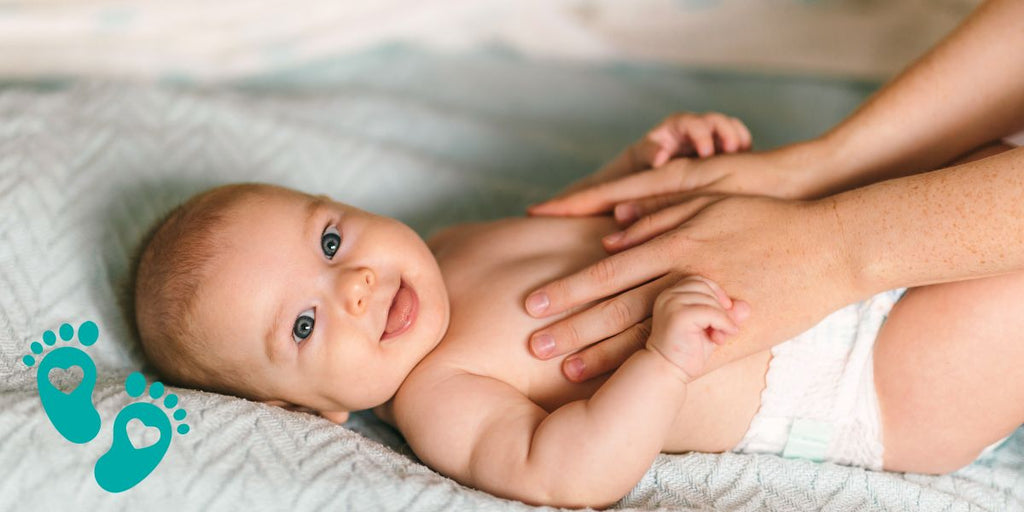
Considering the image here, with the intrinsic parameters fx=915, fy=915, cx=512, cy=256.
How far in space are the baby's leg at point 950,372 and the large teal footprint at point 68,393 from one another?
1.00 m

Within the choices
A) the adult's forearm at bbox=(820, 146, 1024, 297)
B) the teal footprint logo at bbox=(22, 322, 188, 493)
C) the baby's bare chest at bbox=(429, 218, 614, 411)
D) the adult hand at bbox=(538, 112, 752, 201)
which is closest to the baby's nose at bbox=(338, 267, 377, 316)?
the baby's bare chest at bbox=(429, 218, 614, 411)

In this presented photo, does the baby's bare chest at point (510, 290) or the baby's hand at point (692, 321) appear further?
the baby's bare chest at point (510, 290)

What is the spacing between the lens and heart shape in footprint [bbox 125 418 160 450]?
103 centimetres

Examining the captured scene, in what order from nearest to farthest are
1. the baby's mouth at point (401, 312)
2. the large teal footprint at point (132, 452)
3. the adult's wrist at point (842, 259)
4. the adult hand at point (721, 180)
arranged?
the large teal footprint at point (132, 452), the adult's wrist at point (842, 259), the baby's mouth at point (401, 312), the adult hand at point (721, 180)

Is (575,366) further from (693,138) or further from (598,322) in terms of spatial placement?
(693,138)

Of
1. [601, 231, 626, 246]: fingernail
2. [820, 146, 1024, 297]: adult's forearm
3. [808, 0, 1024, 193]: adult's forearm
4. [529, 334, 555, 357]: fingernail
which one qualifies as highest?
[808, 0, 1024, 193]: adult's forearm

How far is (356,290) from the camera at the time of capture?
118 cm

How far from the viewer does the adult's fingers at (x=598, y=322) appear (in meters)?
1.18

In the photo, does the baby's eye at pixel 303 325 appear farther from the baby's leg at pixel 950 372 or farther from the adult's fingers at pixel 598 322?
the baby's leg at pixel 950 372

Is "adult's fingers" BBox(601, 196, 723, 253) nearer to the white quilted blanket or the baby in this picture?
the baby

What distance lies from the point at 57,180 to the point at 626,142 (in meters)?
1.10

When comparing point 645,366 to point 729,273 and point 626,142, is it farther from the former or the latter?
point 626,142

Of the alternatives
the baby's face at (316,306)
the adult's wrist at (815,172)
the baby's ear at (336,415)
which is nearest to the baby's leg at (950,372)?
the adult's wrist at (815,172)

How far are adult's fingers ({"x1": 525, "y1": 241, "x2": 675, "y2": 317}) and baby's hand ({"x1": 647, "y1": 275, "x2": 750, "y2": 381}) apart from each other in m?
0.07
